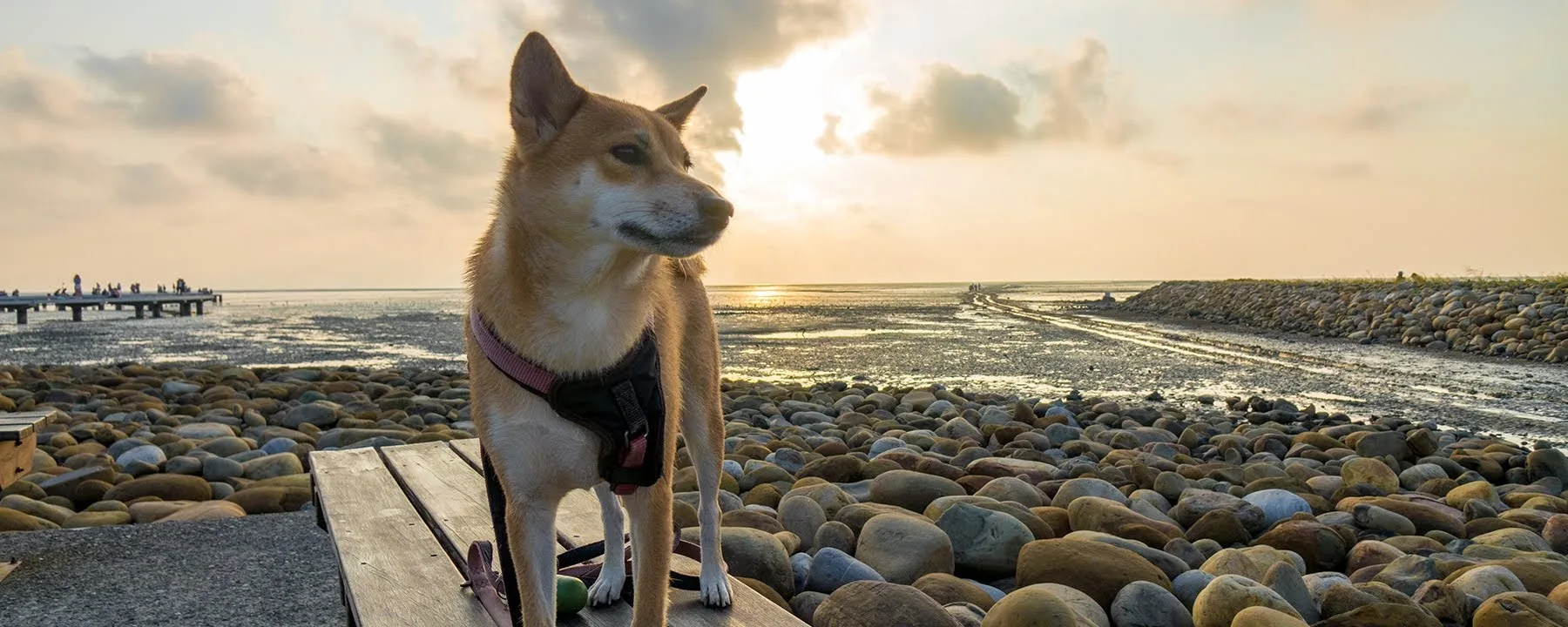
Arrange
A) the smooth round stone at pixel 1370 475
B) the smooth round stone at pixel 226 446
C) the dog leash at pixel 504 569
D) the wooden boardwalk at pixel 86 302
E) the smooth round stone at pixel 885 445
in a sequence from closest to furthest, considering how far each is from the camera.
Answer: the dog leash at pixel 504 569, the smooth round stone at pixel 1370 475, the smooth round stone at pixel 226 446, the smooth round stone at pixel 885 445, the wooden boardwalk at pixel 86 302

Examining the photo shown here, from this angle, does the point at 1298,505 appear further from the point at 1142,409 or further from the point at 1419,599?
the point at 1142,409

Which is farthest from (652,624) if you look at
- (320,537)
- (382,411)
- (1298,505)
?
(382,411)

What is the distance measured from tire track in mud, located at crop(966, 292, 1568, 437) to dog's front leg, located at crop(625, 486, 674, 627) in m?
11.9

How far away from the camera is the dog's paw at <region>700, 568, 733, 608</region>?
306 centimetres

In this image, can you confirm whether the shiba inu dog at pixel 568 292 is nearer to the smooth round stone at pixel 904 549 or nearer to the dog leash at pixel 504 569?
the dog leash at pixel 504 569

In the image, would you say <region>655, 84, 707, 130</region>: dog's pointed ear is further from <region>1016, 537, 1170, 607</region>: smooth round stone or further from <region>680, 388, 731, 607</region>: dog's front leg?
<region>1016, 537, 1170, 607</region>: smooth round stone

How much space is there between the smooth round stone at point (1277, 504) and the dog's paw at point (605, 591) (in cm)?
428

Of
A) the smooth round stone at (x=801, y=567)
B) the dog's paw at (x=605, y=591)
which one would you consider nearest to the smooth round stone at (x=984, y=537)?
the smooth round stone at (x=801, y=567)

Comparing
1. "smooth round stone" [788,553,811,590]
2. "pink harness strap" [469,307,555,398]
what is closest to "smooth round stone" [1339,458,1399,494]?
"smooth round stone" [788,553,811,590]

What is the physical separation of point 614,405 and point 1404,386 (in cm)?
1649

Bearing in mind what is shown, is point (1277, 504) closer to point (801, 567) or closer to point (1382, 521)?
point (1382, 521)

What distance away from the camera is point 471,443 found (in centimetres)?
541

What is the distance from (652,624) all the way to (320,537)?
138 inches

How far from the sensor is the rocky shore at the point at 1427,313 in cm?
1919
